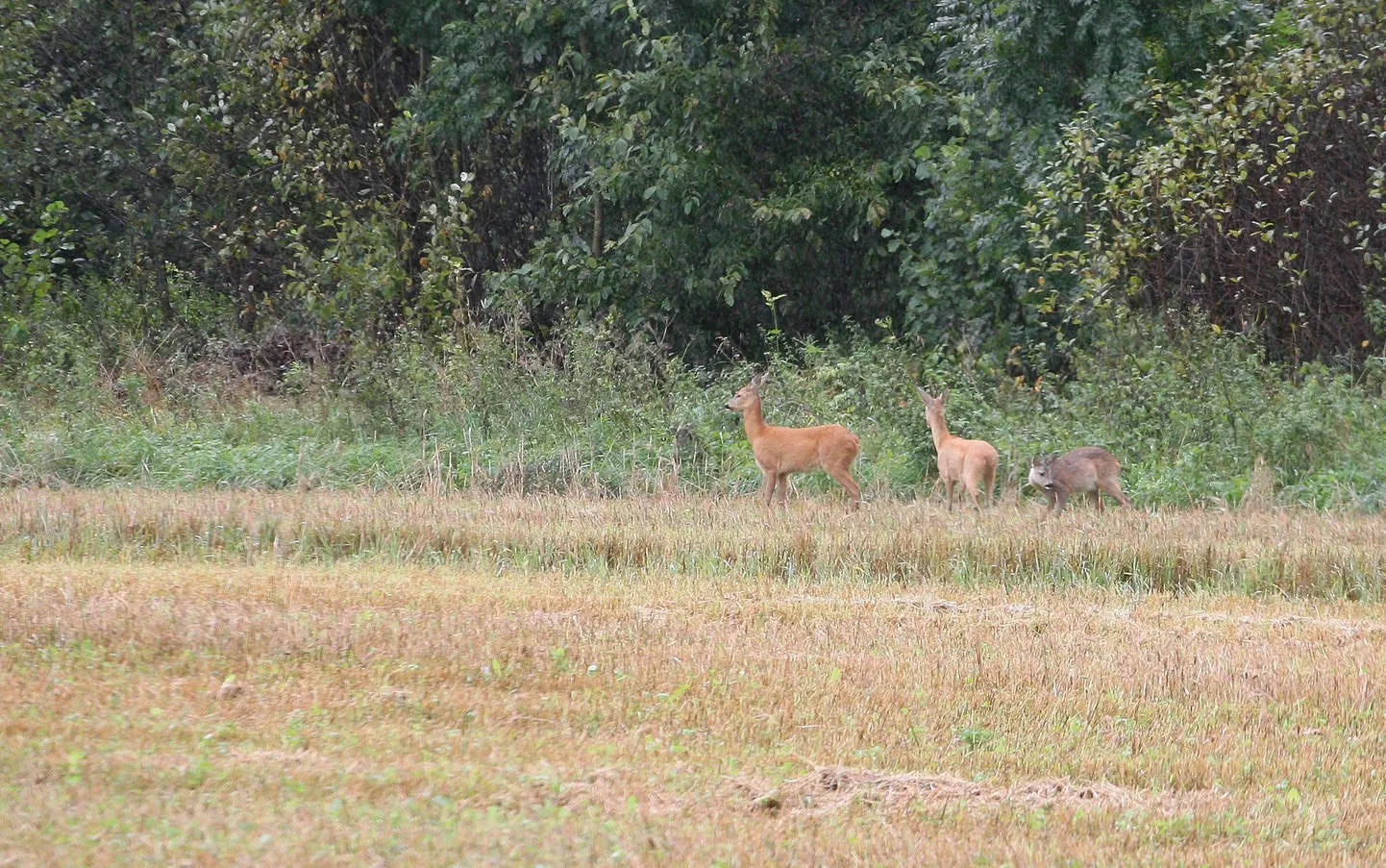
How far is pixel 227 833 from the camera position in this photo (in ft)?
15.7

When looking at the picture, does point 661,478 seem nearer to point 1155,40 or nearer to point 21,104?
point 1155,40

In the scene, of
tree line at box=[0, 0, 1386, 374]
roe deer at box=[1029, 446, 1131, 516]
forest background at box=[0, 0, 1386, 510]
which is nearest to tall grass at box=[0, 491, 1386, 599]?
roe deer at box=[1029, 446, 1131, 516]

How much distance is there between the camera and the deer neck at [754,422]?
13.5m

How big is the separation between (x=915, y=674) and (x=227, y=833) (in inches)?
141

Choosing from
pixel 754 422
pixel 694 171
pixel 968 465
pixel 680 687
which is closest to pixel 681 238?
pixel 694 171

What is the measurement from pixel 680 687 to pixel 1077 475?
6361 mm

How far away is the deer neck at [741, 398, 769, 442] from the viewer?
44.4 feet

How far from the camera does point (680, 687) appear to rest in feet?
23.2

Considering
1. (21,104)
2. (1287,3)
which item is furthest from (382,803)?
(21,104)

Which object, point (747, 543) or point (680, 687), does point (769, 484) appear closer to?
point (747, 543)

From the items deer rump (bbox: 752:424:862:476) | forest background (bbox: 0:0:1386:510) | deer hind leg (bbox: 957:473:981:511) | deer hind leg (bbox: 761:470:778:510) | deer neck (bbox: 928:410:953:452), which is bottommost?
deer hind leg (bbox: 761:470:778:510)

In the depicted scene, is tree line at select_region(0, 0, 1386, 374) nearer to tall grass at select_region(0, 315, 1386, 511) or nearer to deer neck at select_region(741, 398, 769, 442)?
tall grass at select_region(0, 315, 1386, 511)

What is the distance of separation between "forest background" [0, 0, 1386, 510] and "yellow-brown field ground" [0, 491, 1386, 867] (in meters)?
2.54

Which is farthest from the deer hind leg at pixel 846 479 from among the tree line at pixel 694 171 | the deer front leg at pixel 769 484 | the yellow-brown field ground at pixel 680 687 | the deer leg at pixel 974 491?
the tree line at pixel 694 171
